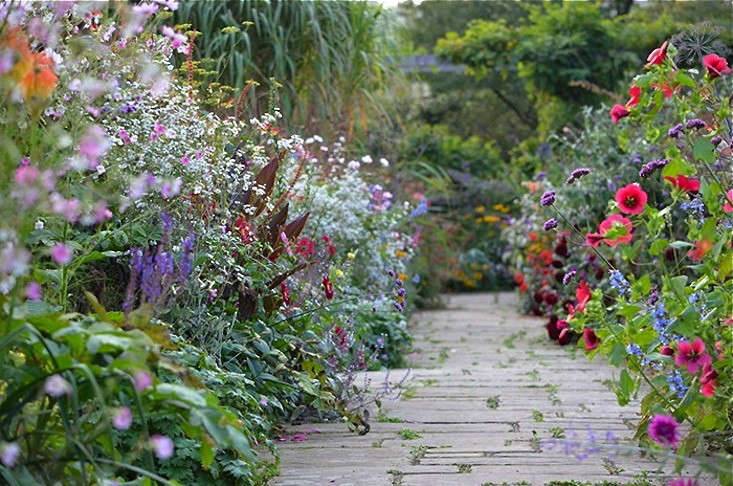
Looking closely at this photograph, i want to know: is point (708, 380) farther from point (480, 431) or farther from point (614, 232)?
point (480, 431)

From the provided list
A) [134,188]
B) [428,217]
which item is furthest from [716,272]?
[428,217]

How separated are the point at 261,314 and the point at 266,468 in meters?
1.00

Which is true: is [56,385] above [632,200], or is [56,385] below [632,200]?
below

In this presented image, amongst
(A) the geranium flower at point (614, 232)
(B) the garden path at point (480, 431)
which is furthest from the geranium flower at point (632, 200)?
(B) the garden path at point (480, 431)

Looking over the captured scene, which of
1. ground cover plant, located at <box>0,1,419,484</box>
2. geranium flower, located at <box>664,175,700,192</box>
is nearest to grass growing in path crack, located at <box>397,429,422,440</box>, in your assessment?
ground cover plant, located at <box>0,1,419,484</box>

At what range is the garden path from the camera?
3.45 metres

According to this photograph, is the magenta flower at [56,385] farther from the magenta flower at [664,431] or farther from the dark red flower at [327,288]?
the dark red flower at [327,288]

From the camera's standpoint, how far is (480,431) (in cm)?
420

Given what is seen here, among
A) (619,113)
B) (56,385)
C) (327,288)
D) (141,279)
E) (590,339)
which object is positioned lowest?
(327,288)

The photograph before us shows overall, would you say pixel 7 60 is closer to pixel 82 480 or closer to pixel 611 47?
pixel 82 480

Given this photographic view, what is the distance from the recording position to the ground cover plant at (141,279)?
2283 mm

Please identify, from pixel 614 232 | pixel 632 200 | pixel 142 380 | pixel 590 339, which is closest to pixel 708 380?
pixel 614 232

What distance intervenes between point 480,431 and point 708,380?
1.37 meters

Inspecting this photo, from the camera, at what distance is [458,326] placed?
367 inches
